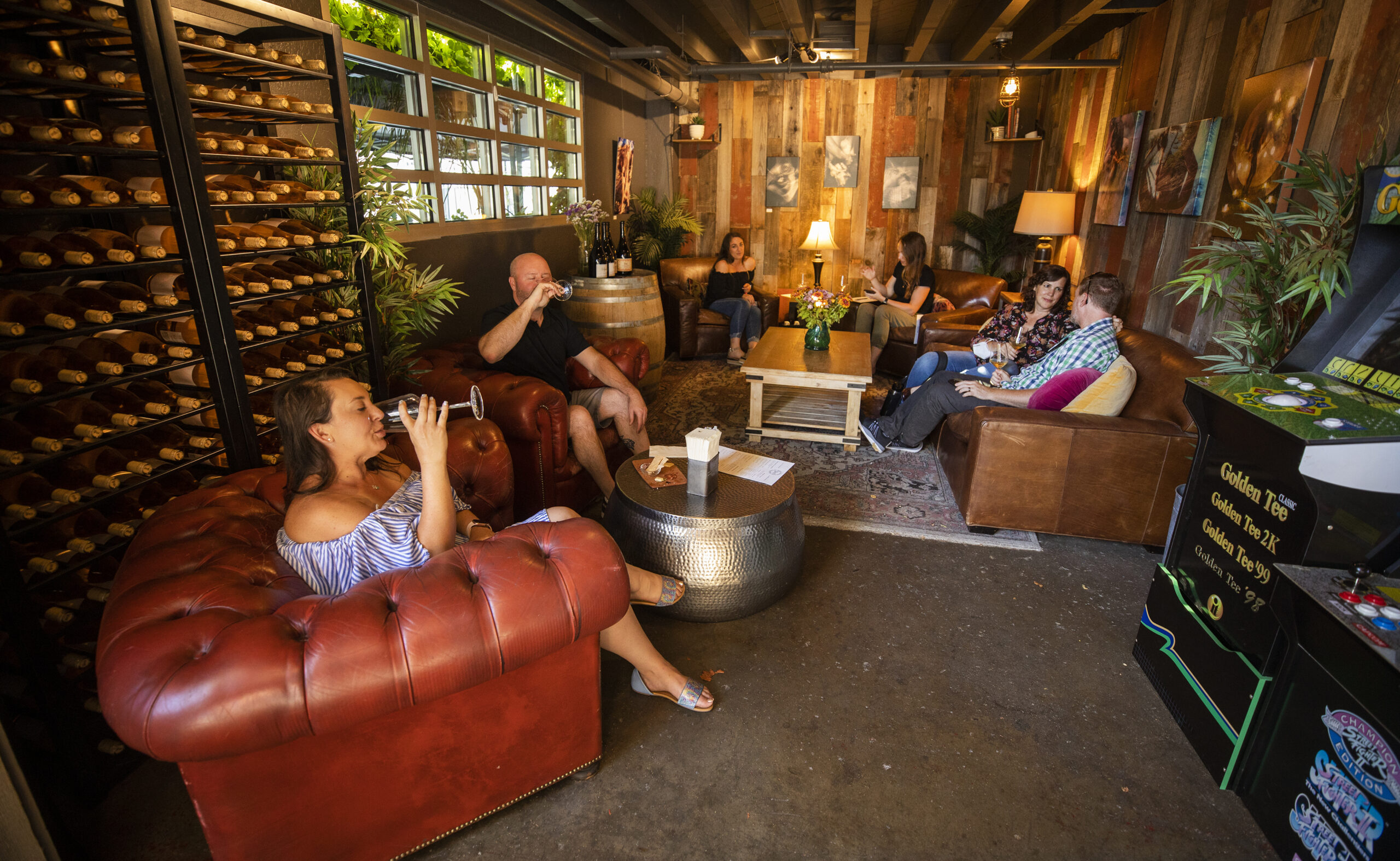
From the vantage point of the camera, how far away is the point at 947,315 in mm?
5344

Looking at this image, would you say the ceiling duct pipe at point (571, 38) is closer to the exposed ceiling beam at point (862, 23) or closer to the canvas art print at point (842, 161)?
the exposed ceiling beam at point (862, 23)

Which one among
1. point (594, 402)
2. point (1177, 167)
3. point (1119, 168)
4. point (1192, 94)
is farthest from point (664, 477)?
point (1119, 168)

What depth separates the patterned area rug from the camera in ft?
10.1

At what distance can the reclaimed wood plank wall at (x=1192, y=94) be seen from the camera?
2289 millimetres

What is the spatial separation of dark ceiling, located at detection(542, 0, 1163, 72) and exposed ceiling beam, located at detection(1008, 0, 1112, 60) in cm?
1

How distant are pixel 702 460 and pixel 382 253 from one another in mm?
1416

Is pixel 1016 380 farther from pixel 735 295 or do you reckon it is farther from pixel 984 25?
pixel 984 25

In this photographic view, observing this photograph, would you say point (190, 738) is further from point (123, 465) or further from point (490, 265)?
point (490, 265)

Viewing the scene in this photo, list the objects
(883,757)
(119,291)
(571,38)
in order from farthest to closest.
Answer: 1. (571,38)
2. (883,757)
3. (119,291)

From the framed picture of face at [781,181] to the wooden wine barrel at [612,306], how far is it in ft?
11.8

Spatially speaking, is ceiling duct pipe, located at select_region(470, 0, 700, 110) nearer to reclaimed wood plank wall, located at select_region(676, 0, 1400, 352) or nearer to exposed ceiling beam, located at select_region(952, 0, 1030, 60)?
reclaimed wood plank wall, located at select_region(676, 0, 1400, 352)

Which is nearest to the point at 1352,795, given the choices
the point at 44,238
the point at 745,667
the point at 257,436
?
the point at 745,667

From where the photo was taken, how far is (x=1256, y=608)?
5.44 ft

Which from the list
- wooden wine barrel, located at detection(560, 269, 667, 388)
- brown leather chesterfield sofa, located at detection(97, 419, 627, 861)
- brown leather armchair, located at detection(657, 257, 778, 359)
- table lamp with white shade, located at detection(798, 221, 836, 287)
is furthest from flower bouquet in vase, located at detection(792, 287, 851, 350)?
brown leather chesterfield sofa, located at detection(97, 419, 627, 861)
